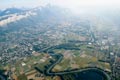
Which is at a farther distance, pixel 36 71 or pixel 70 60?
pixel 70 60

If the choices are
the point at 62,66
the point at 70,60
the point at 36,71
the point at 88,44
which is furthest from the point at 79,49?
the point at 36,71

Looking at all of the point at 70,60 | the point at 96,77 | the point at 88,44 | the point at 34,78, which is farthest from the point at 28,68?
the point at 88,44

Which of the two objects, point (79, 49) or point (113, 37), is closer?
point (79, 49)

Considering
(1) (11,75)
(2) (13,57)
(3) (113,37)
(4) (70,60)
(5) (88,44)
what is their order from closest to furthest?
1. (1) (11,75)
2. (4) (70,60)
3. (2) (13,57)
4. (5) (88,44)
5. (3) (113,37)

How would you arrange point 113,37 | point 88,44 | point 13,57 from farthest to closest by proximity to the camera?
point 113,37
point 88,44
point 13,57

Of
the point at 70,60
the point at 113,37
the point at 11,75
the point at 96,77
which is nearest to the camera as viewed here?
the point at 96,77

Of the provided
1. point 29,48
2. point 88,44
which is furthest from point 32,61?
point 88,44

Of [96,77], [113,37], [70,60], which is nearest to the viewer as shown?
[96,77]

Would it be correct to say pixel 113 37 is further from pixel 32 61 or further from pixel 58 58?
pixel 32 61
